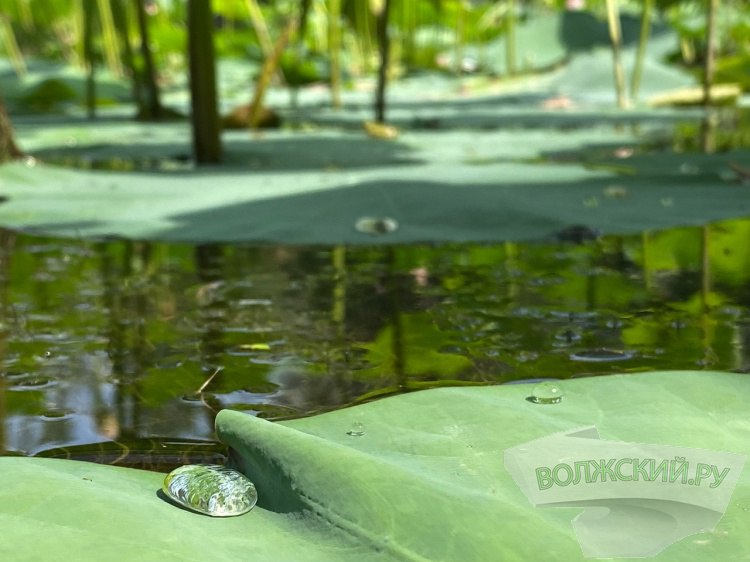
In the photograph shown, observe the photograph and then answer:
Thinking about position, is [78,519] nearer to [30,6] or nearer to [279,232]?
[279,232]

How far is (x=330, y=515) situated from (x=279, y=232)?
4.58ft

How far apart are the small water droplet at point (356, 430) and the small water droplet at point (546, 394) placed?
18cm

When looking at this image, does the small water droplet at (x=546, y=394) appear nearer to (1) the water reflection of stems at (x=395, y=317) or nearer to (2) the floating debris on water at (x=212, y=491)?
(1) the water reflection of stems at (x=395, y=317)

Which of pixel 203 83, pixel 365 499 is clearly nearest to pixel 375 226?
pixel 203 83

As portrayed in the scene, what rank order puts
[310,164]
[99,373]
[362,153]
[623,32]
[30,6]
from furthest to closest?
1. [30,6]
2. [623,32]
3. [362,153]
4. [310,164]
5. [99,373]

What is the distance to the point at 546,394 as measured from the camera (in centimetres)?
101

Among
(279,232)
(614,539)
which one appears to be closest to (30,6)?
(279,232)

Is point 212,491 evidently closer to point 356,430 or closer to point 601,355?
point 356,430

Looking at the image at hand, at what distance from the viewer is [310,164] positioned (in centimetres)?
330

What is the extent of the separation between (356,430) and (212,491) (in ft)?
0.62

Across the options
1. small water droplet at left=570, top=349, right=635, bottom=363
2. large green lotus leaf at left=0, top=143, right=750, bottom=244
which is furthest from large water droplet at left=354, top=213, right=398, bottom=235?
small water droplet at left=570, top=349, right=635, bottom=363

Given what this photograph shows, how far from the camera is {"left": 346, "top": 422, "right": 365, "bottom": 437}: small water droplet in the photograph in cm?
92

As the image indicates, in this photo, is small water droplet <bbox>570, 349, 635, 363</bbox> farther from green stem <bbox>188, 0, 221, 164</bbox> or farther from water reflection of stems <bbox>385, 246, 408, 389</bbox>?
green stem <bbox>188, 0, 221, 164</bbox>

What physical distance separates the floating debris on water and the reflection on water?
0.61 feet
